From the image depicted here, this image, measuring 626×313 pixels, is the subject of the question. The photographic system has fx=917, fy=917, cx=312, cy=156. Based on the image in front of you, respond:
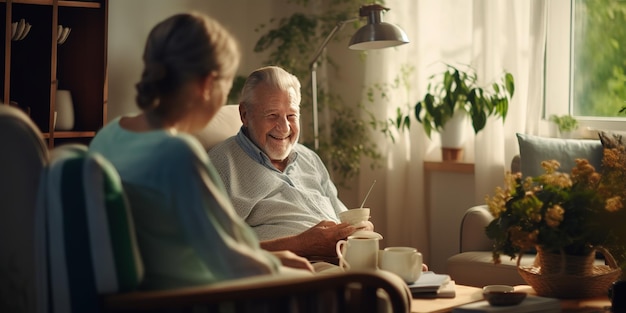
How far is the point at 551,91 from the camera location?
4.50 m

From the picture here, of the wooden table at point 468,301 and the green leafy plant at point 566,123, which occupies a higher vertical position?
the green leafy plant at point 566,123

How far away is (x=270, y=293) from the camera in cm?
162

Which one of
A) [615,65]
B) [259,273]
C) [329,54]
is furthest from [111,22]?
[259,273]

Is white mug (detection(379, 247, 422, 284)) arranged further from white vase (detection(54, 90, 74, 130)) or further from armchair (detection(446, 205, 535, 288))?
white vase (detection(54, 90, 74, 130))

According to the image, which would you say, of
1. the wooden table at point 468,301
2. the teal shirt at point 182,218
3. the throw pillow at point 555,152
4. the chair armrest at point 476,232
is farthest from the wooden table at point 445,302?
the throw pillow at point 555,152

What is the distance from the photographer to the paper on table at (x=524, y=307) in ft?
7.25

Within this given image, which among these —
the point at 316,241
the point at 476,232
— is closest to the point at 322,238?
the point at 316,241

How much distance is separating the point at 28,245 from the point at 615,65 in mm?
3385

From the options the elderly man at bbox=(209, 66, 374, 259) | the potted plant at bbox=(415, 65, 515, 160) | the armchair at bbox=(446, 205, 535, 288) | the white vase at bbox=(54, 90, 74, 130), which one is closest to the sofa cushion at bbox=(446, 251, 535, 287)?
the armchair at bbox=(446, 205, 535, 288)

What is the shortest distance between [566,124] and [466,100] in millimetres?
496

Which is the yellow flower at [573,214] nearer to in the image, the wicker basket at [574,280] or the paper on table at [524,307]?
the wicker basket at [574,280]

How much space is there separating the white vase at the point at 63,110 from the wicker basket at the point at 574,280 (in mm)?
2288

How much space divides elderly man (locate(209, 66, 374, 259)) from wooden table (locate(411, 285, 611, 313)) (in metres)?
0.69

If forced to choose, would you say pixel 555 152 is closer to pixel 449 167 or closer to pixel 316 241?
pixel 449 167
